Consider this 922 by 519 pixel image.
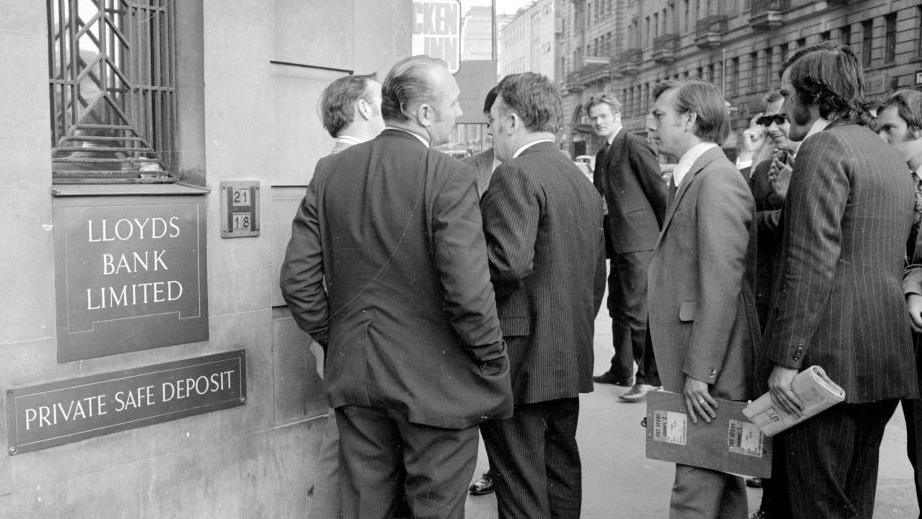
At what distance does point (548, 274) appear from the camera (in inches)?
145

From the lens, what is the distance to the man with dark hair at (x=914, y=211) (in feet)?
12.0

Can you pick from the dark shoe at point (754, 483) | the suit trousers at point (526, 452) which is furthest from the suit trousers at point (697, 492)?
the dark shoe at point (754, 483)

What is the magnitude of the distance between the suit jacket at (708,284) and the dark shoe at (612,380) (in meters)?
3.46

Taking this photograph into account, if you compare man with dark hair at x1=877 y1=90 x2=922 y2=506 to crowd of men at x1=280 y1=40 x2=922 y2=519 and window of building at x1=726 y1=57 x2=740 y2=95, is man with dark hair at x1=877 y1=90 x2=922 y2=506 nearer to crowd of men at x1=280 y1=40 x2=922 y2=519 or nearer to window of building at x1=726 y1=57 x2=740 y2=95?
crowd of men at x1=280 y1=40 x2=922 y2=519

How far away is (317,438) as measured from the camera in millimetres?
4375

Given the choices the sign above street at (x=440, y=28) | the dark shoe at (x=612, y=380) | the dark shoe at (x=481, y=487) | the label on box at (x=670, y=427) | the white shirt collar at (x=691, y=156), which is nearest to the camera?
the label on box at (x=670, y=427)

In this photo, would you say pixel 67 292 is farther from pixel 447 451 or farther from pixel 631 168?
pixel 631 168

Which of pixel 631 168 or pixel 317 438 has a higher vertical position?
pixel 631 168

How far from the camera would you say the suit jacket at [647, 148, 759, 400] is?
3.44 meters

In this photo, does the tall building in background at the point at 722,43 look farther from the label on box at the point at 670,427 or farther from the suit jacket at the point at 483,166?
the label on box at the point at 670,427

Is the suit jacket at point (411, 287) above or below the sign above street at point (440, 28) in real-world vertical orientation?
below

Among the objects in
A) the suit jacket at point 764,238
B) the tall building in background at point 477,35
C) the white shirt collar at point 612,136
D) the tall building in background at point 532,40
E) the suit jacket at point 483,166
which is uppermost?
the tall building in background at point 532,40

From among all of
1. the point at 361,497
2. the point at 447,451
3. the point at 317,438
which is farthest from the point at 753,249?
the point at 317,438

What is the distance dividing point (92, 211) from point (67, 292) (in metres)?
0.33
